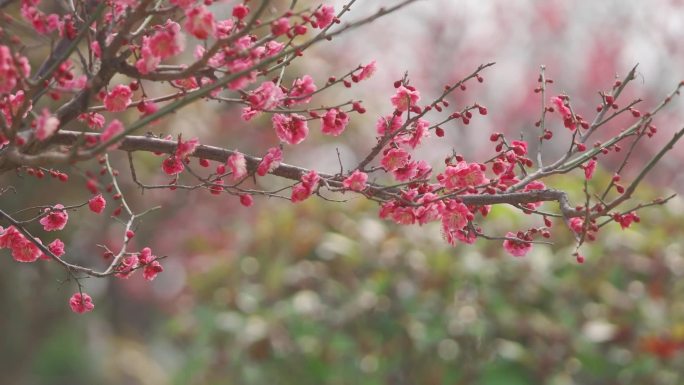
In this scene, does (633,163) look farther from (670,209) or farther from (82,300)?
(82,300)

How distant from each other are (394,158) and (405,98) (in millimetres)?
181

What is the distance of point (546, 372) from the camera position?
17.4ft

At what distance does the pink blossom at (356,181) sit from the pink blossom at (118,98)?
0.64 metres

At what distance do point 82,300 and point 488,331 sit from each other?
3299mm

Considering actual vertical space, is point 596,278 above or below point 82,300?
above

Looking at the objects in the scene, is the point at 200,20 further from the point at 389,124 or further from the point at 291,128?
the point at 389,124

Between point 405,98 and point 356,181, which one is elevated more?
point 405,98

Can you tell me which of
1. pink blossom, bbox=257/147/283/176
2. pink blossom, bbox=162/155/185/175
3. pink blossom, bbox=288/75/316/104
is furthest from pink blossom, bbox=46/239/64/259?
pink blossom, bbox=288/75/316/104

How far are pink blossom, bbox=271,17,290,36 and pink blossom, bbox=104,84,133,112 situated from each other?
0.45m

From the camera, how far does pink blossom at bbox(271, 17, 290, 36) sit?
6.91 feet

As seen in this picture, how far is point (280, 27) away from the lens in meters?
2.11

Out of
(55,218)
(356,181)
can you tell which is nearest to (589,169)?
(356,181)

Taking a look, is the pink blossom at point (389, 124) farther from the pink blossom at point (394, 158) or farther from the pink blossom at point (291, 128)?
the pink blossom at point (291, 128)

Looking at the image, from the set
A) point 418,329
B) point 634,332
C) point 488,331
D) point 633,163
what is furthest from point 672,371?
point 633,163
